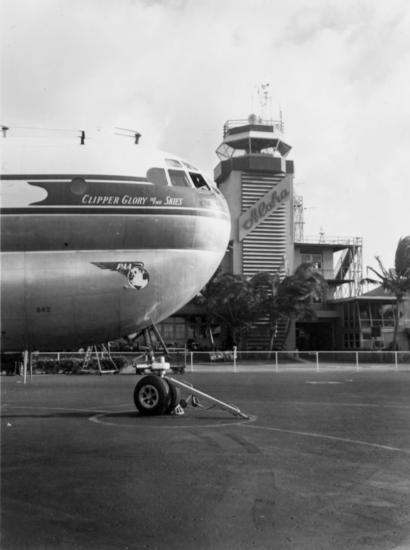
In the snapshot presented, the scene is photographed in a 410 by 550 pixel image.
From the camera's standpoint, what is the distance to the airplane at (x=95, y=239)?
11664 millimetres

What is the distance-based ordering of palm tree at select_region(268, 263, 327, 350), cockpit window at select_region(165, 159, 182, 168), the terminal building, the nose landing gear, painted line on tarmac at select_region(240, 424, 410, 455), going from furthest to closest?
1. the terminal building
2. palm tree at select_region(268, 263, 327, 350)
3. the nose landing gear
4. cockpit window at select_region(165, 159, 182, 168)
5. painted line on tarmac at select_region(240, 424, 410, 455)

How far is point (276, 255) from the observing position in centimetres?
6100

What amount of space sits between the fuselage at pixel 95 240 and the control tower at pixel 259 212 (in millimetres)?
47196

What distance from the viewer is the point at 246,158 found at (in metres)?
62.4

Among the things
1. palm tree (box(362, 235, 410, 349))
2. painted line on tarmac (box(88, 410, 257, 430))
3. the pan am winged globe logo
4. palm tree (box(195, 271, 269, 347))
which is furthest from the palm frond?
the pan am winged globe logo

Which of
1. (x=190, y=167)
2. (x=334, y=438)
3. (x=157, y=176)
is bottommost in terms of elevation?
(x=334, y=438)

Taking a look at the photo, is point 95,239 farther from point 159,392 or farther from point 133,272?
point 159,392

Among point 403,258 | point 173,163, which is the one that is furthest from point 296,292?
point 173,163

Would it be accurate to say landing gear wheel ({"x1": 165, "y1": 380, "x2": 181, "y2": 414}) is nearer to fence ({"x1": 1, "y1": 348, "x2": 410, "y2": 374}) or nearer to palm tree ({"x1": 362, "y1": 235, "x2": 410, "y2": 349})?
fence ({"x1": 1, "y1": 348, "x2": 410, "y2": 374})

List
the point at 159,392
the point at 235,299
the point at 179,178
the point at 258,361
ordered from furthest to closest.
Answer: the point at 235,299, the point at 258,361, the point at 159,392, the point at 179,178

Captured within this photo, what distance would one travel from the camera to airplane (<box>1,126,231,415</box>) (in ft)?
38.3

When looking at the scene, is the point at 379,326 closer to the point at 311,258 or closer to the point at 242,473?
the point at 311,258

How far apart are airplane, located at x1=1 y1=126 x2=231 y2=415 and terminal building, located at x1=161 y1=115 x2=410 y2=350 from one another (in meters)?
44.1

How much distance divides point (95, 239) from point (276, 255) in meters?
49.9
